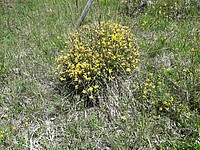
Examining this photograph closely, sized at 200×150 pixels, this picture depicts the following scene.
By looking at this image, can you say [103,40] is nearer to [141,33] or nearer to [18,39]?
[141,33]

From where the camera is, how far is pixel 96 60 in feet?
8.84

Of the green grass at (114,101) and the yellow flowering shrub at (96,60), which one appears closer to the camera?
the green grass at (114,101)

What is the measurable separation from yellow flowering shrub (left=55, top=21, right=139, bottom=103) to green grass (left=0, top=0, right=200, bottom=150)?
5.3 inches

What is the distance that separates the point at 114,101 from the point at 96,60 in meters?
0.51

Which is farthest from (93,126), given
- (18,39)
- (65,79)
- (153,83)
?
(18,39)

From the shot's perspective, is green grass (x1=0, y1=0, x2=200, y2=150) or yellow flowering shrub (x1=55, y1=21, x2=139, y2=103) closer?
green grass (x1=0, y1=0, x2=200, y2=150)

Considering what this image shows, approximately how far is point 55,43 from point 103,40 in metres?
1.18

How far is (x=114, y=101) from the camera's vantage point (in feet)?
8.68

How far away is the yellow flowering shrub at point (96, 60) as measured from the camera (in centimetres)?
270

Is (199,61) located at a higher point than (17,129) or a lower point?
higher

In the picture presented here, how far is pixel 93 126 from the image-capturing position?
2.46 m

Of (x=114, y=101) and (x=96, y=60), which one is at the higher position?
(x=96, y=60)

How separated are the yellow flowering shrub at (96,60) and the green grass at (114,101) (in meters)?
0.13

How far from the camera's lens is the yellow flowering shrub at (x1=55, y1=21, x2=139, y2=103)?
270 cm
